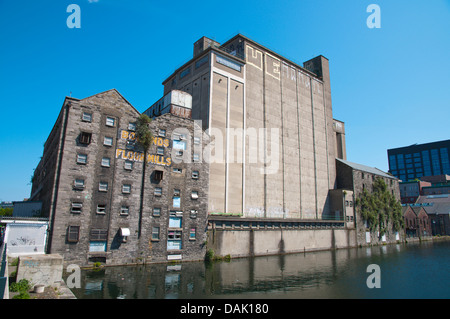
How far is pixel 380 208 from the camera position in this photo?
2761 inches

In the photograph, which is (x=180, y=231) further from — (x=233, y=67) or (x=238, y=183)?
(x=233, y=67)

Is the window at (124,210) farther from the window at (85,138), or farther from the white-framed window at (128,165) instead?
the window at (85,138)

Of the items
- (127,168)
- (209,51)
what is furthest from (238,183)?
(209,51)

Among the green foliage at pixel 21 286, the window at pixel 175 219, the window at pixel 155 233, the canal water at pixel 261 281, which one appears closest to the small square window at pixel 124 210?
the window at pixel 155 233

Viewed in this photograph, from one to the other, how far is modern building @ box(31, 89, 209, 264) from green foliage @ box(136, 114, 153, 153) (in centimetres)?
60

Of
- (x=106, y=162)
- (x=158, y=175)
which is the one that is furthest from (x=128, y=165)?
(x=158, y=175)

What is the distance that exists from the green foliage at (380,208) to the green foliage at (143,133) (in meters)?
50.3

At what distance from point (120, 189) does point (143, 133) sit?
720 cm

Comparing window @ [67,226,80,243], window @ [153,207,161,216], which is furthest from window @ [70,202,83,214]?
window @ [153,207,161,216]

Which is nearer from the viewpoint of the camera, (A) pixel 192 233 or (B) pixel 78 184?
(B) pixel 78 184

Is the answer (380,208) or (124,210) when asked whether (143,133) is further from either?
(380,208)

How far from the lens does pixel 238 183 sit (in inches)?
1895

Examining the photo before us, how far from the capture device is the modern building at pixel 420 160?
168 metres
